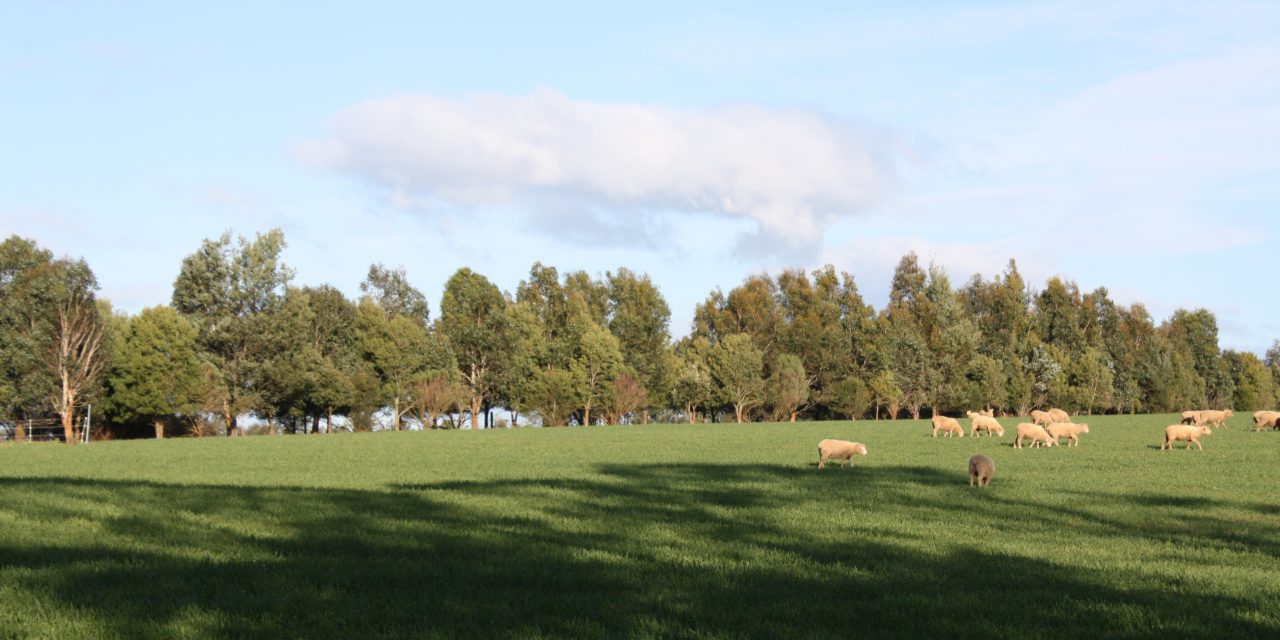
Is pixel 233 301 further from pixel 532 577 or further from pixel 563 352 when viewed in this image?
pixel 532 577

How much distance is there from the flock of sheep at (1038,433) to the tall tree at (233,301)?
58174 millimetres

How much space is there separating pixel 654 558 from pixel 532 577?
2041mm

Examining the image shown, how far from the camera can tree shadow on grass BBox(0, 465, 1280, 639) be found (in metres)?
9.21

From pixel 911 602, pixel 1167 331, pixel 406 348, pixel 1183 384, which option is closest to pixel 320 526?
pixel 911 602

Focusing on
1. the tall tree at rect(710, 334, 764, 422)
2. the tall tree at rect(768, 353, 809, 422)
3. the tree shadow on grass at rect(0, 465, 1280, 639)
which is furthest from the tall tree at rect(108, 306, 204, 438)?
the tree shadow on grass at rect(0, 465, 1280, 639)

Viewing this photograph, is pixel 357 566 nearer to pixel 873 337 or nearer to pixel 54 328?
pixel 54 328

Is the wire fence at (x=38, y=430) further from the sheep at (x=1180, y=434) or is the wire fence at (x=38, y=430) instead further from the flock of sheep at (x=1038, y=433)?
the sheep at (x=1180, y=434)

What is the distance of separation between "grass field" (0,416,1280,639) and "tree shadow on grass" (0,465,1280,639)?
0.05 metres

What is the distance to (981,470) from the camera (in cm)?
2436

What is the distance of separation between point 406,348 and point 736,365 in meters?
36.2

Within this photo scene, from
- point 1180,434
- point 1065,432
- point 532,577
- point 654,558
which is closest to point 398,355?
point 1065,432

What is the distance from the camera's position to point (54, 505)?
17172mm

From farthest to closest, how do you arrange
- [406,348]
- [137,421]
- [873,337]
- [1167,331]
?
[1167,331]
[873,337]
[406,348]
[137,421]

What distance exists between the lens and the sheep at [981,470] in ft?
79.8
